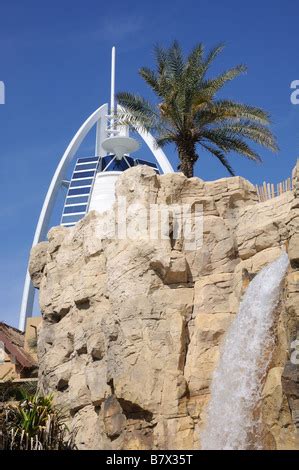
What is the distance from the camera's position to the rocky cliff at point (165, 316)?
700 inches

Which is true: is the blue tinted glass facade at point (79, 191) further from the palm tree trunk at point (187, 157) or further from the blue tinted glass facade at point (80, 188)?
the palm tree trunk at point (187, 157)

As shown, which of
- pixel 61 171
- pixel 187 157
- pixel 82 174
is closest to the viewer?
pixel 187 157

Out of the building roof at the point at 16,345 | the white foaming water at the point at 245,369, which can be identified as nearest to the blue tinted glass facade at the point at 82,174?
the building roof at the point at 16,345

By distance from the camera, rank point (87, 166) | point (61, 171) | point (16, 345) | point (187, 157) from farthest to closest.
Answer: point (87, 166) < point (61, 171) < point (16, 345) < point (187, 157)

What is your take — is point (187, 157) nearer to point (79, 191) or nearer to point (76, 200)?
point (79, 191)

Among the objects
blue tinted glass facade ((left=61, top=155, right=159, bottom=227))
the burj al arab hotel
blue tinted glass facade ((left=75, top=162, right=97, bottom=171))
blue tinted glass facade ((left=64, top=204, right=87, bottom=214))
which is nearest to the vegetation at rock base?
the burj al arab hotel

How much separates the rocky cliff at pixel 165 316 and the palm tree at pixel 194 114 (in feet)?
11.6

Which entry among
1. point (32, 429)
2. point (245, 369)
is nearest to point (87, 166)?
point (32, 429)

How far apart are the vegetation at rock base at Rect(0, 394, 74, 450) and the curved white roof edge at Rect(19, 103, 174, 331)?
140 ft

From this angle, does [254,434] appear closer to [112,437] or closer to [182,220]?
[112,437]

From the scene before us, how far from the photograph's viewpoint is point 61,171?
73.3 meters

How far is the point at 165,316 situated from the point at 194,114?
27.9 ft

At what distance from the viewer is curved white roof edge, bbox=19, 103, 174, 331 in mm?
64625

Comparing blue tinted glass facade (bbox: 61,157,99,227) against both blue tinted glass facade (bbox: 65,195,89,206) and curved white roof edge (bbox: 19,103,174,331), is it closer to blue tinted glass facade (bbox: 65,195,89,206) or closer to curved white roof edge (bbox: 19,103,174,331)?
blue tinted glass facade (bbox: 65,195,89,206)
